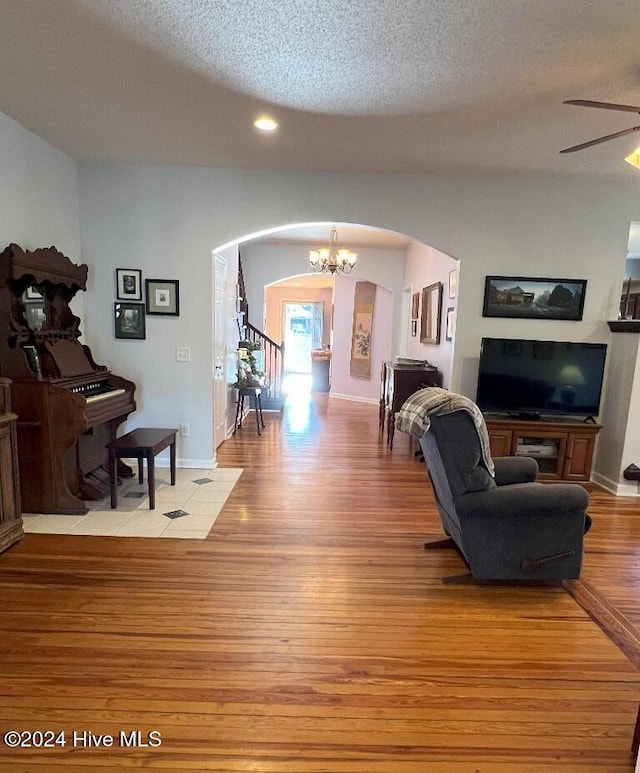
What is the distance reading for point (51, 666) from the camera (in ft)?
6.00

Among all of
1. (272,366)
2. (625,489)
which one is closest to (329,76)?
(625,489)

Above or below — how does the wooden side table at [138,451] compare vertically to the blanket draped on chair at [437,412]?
below

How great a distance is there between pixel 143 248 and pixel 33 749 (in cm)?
376

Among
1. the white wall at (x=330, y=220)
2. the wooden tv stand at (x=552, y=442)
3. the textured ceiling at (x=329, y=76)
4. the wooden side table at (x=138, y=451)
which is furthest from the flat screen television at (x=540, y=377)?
the wooden side table at (x=138, y=451)

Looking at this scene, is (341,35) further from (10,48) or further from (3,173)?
(3,173)

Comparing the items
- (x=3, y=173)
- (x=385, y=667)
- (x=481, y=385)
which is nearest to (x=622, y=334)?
(x=481, y=385)

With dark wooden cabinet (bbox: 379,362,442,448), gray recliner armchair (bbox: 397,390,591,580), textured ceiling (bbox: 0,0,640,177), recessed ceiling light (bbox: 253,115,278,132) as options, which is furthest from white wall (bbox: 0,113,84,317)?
dark wooden cabinet (bbox: 379,362,442,448)

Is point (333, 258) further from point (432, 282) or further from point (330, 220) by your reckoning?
point (330, 220)

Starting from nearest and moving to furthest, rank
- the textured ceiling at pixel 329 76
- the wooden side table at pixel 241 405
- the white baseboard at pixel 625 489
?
the textured ceiling at pixel 329 76, the white baseboard at pixel 625 489, the wooden side table at pixel 241 405

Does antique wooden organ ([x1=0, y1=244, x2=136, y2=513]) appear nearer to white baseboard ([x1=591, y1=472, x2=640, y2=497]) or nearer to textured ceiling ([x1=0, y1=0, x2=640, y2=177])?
textured ceiling ([x1=0, y1=0, x2=640, y2=177])

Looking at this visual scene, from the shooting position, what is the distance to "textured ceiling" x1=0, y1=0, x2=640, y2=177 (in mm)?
1969

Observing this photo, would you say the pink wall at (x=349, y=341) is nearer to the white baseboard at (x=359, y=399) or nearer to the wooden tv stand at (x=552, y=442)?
the white baseboard at (x=359, y=399)

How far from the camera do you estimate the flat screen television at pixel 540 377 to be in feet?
13.6

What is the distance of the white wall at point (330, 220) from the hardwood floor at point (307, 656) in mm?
2142
